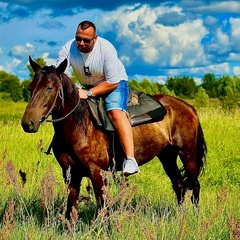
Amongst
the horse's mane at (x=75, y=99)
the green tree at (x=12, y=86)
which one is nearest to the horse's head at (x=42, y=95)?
the horse's mane at (x=75, y=99)

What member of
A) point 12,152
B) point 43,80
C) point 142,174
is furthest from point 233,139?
point 43,80

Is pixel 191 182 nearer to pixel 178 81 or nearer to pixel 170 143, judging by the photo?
pixel 170 143

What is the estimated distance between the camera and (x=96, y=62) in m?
5.78

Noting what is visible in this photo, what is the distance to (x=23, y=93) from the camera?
6550 cm

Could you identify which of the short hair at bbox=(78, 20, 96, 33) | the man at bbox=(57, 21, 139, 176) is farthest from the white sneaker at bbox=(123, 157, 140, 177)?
the short hair at bbox=(78, 20, 96, 33)

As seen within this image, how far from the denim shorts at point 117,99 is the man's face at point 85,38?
0.60 m

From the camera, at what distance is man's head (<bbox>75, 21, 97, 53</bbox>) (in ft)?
18.5

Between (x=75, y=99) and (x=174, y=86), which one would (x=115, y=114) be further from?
(x=174, y=86)

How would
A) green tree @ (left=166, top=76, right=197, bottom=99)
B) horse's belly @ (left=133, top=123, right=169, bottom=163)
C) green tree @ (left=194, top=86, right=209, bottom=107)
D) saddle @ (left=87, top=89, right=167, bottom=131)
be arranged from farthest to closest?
green tree @ (left=166, top=76, right=197, bottom=99)
green tree @ (left=194, top=86, right=209, bottom=107)
horse's belly @ (left=133, top=123, right=169, bottom=163)
saddle @ (left=87, top=89, right=167, bottom=131)

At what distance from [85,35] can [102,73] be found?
48cm

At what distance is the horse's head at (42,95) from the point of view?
4980mm

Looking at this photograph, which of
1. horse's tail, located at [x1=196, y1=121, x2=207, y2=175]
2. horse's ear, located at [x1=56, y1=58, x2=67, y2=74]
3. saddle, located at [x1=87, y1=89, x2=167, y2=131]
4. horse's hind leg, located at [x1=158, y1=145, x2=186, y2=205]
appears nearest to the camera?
horse's ear, located at [x1=56, y1=58, x2=67, y2=74]

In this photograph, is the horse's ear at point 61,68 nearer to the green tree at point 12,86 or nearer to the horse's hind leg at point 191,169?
the horse's hind leg at point 191,169

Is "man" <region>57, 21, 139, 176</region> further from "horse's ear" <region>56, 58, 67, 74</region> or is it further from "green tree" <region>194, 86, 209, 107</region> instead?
"green tree" <region>194, 86, 209, 107</region>
